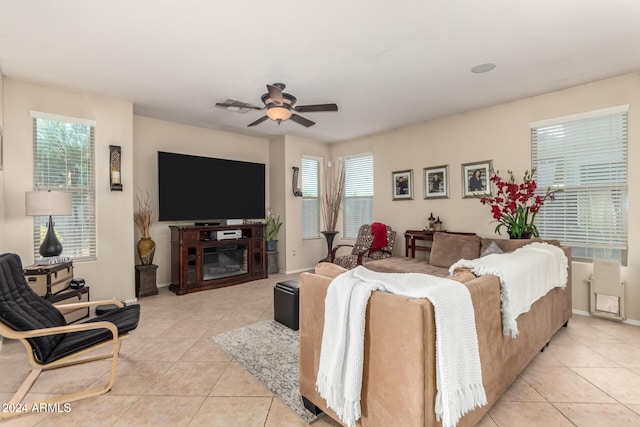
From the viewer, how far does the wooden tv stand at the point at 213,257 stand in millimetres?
4527

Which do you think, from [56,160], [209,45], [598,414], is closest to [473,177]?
[598,414]

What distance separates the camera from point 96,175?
Result: 12.5ft

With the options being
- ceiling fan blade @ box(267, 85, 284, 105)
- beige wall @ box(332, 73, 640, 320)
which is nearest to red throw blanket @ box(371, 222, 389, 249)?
beige wall @ box(332, 73, 640, 320)

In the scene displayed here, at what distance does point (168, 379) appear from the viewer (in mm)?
2227

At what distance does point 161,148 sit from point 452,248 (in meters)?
4.62

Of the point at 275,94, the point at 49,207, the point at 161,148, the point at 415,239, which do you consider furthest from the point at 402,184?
the point at 49,207

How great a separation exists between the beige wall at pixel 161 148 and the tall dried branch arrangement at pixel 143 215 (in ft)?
0.31

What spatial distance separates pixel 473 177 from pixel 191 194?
14.1 ft

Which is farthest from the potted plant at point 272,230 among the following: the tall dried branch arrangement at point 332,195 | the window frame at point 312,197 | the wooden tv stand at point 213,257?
the tall dried branch arrangement at point 332,195

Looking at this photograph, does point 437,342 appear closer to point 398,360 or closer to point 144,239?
point 398,360

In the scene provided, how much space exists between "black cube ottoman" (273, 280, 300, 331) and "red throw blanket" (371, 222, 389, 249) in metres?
2.04

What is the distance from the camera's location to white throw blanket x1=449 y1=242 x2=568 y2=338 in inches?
68.2

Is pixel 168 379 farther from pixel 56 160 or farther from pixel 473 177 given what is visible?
pixel 473 177

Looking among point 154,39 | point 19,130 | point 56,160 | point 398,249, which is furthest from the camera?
point 398,249
